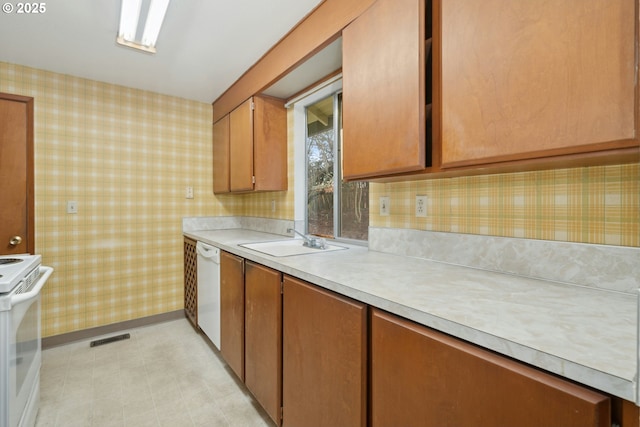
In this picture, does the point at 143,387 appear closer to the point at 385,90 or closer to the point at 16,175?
the point at 16,175

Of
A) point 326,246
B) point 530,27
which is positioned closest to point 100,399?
point 326,246

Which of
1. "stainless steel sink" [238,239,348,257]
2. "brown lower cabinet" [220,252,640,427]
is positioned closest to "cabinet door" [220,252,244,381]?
"brown lower cabinet" [220,252,640,427]

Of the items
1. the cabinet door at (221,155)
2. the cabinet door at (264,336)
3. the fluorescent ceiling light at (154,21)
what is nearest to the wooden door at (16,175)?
the fluorescent ceiling light at (154,21)

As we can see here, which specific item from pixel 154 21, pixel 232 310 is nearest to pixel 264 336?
pixel 232 310

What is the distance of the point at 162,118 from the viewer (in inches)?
111

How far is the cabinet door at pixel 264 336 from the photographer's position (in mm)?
1368

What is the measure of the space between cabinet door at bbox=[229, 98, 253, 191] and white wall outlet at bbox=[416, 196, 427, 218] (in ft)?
4.79

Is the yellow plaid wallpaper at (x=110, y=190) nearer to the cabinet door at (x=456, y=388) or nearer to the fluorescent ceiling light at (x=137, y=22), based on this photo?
the fluorescent ceiling light at (x=137, y=22)

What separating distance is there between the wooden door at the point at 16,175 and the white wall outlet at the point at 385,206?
272cm

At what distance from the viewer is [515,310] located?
754 millimetres

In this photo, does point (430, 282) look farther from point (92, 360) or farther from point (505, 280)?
point (92, 360)

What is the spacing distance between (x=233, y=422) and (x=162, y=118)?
269 centimetres

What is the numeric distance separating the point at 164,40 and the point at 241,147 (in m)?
0.92

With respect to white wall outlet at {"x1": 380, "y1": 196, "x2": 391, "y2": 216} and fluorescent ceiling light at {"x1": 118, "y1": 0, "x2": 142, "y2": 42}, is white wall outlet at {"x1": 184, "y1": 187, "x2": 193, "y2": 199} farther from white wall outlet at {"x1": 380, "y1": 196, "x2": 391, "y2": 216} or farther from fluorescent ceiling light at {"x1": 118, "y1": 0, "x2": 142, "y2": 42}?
white wall outlet at {"x1": 380, "y1": 196, "x2": 391, "y2": 216}
